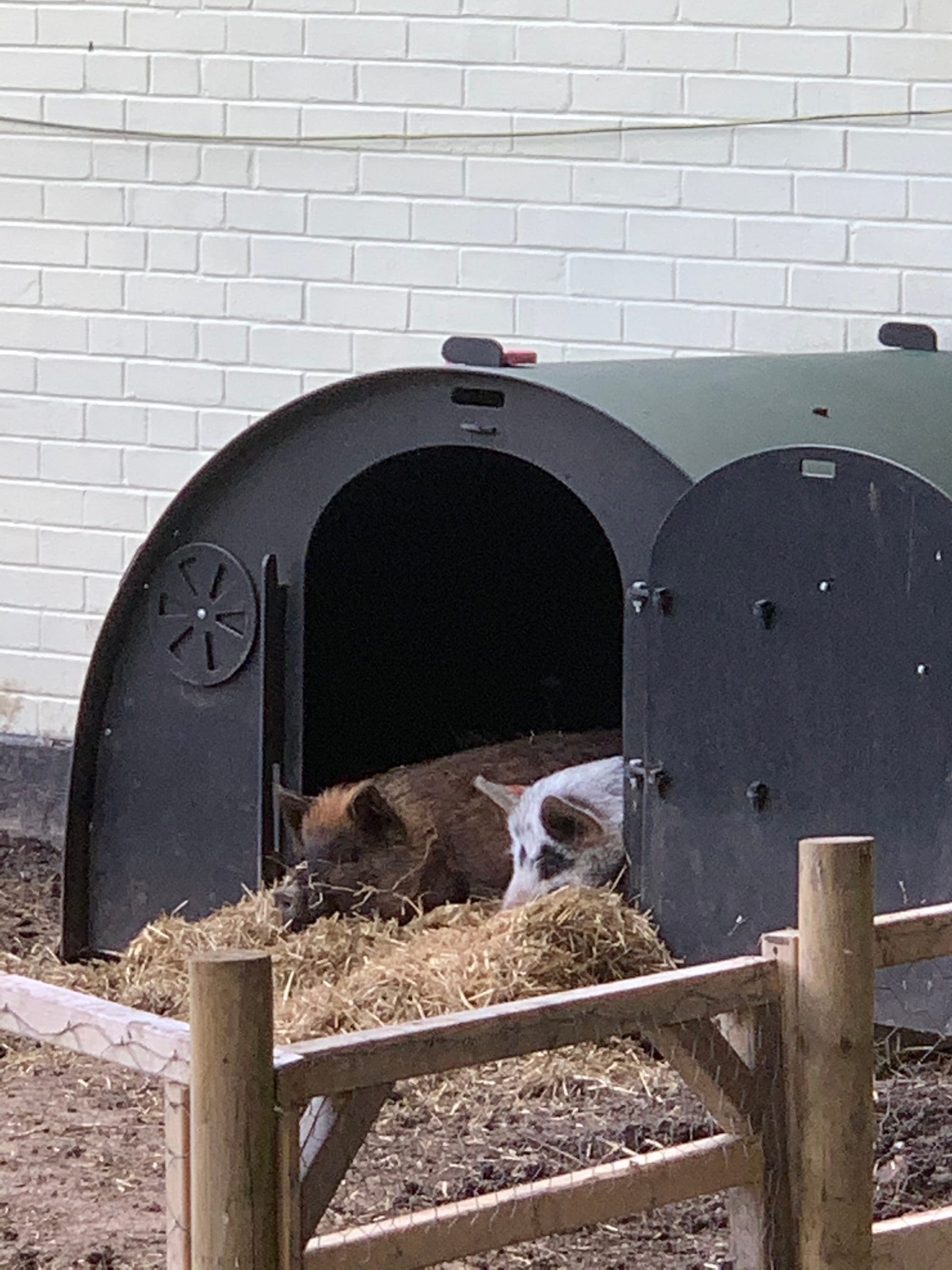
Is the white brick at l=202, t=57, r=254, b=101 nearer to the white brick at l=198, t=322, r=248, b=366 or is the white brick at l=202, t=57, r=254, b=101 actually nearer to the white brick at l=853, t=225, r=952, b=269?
the white brick at l=198, t=322, r=248, b=366

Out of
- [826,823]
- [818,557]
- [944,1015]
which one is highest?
[818,557]

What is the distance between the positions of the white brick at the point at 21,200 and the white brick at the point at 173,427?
2.82 feet

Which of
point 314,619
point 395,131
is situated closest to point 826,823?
point 314,619

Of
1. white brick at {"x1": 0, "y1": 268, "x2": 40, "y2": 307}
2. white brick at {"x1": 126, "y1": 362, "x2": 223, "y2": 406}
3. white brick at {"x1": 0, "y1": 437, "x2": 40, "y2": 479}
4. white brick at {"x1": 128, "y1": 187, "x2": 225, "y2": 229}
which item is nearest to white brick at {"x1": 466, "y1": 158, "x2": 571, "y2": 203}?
white brick at {"x1": 128, "y1": 187, "x2": 225, "y2": 229}

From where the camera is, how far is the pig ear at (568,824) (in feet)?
18.9

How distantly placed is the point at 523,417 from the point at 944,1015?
1.75 m

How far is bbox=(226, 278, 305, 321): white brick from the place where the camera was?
7.96 metres

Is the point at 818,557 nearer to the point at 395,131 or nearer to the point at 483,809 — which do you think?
the point at 483,809

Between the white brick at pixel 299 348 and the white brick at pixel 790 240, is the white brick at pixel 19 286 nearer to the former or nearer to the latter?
the white brick at pixel 299 348

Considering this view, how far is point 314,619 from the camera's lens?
625 centimetres

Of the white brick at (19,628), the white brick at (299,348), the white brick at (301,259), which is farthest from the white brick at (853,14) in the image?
the white brick at (19,628)

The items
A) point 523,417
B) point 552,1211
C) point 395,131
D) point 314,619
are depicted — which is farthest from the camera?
point 395,131

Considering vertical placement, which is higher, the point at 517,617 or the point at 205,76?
the point at 205,76

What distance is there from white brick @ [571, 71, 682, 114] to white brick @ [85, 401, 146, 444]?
77.1 inches
